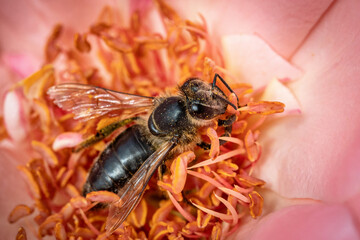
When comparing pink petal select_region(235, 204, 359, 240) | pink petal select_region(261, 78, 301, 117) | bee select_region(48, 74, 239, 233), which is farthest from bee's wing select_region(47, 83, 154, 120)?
pink petal select_region(235, 204, 359, 240)

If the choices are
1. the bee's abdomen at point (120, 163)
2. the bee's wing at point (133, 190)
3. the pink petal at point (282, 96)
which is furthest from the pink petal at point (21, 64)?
the pink petal at point (282, 96)

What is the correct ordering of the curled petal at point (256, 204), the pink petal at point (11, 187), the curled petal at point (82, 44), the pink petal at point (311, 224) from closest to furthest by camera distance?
the pink petal at point (311, 224)
the curled petal at point (256, 204)
the pink petal at point (11, 187)
the curled petal at point (82, 44)

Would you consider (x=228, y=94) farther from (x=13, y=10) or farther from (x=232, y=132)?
(x=13, y=10)

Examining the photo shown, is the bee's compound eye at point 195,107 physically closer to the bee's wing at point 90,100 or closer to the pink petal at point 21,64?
the bee's wing at point 90,100

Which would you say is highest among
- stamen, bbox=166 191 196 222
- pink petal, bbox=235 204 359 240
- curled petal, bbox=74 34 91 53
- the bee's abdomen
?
curled petal, bbox=74 34 91 53

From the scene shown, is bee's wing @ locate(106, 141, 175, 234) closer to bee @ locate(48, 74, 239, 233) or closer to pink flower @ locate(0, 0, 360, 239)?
bee @ locate(48, 74, 239, 233)

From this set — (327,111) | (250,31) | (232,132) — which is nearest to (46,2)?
(250,31)

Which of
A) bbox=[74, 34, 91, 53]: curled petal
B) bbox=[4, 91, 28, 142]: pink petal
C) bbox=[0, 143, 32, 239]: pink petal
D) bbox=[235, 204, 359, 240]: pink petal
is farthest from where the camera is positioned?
bbox=[74, 34, 91, 53]: curled petal
